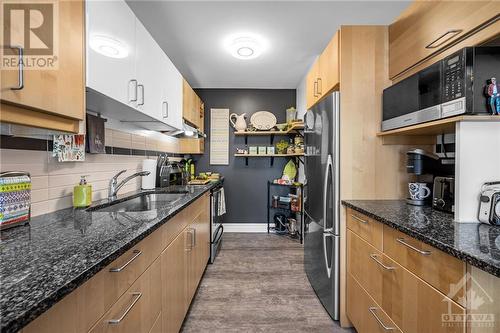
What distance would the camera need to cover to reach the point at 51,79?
85 centimetres

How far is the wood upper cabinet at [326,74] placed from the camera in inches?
68.1

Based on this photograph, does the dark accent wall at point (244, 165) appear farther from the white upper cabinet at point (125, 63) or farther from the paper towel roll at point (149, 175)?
the white upper cabinet at point (125, 63)

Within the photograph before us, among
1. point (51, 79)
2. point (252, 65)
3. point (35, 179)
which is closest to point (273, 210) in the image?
point (252, 65)

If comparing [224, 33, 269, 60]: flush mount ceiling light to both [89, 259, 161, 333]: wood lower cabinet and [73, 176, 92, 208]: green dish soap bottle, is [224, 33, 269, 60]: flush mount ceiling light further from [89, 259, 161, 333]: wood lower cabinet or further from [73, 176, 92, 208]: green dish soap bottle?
[89, 259, 161, 333]: wood lower cabinet

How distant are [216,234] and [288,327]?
1.45 meters

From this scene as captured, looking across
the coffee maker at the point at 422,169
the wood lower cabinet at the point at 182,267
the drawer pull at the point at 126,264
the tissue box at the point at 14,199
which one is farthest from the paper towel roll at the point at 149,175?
the coffee maker at the point at 422,169

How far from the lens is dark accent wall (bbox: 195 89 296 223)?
396cm

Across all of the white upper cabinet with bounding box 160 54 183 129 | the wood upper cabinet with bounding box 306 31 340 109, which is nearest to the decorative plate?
the wood upper cabinet with bounding box 306 31 340 109

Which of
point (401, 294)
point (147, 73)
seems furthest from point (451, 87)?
point (147, 73)

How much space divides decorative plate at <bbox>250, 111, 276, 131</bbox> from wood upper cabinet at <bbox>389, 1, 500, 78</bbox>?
218 cm

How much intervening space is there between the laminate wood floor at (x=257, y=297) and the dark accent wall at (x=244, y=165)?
105 centimetres

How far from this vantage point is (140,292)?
951 millimetres

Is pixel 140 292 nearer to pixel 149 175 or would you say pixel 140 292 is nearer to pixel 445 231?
pixel 445 231

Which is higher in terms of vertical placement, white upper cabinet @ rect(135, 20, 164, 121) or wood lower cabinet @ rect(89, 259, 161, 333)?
white upper cabinet @ rect(135, 20, 164, 121)
